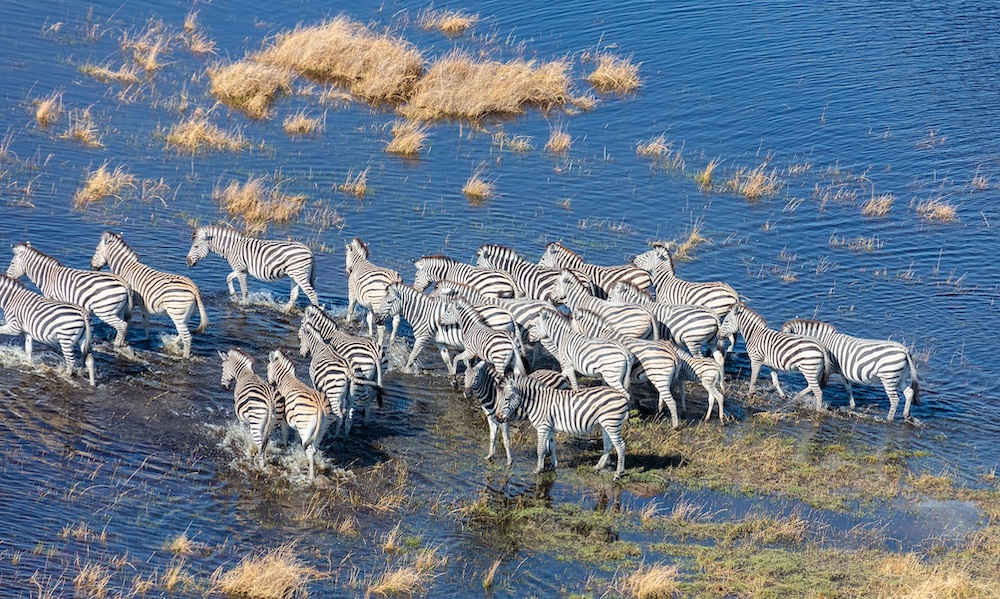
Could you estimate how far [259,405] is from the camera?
Result: 13.5 metres

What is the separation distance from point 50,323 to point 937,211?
732 inches

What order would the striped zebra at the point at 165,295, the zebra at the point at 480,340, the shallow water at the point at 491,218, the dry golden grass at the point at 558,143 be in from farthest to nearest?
the dry golden grass at the point at 558,143 → the striped zebra at the point at 165,295 → the zebra at the point at 480,340 → the shallow water at the point at 491,218

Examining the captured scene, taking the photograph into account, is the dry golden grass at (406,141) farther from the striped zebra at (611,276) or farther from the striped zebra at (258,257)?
the striped zebra at (611,276)

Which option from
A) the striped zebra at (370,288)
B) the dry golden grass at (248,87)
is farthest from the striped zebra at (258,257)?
the dry golden grass at (248,87)

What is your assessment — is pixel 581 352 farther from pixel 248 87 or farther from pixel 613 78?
pixel 613 78

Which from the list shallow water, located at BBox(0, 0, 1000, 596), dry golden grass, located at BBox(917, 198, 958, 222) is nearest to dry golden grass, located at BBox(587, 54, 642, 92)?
shallow water, located at BBox(0, 0, 1000, 596)

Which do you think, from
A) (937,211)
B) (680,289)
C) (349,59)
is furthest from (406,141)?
(937,211)

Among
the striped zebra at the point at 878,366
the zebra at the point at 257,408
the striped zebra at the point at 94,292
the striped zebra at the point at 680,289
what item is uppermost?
the striped zebra at the point at 680,289

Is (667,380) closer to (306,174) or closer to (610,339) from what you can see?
(610,339)

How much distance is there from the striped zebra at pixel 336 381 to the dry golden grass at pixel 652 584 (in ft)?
14.9

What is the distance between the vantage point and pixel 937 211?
81.5ft

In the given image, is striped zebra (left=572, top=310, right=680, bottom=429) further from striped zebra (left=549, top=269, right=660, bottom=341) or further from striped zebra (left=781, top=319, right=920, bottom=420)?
striped zebra (left=781, top=319, right=920, bottom=420)

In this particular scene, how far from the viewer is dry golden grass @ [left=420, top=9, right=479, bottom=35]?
34.6 m

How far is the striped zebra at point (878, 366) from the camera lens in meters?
16.6
